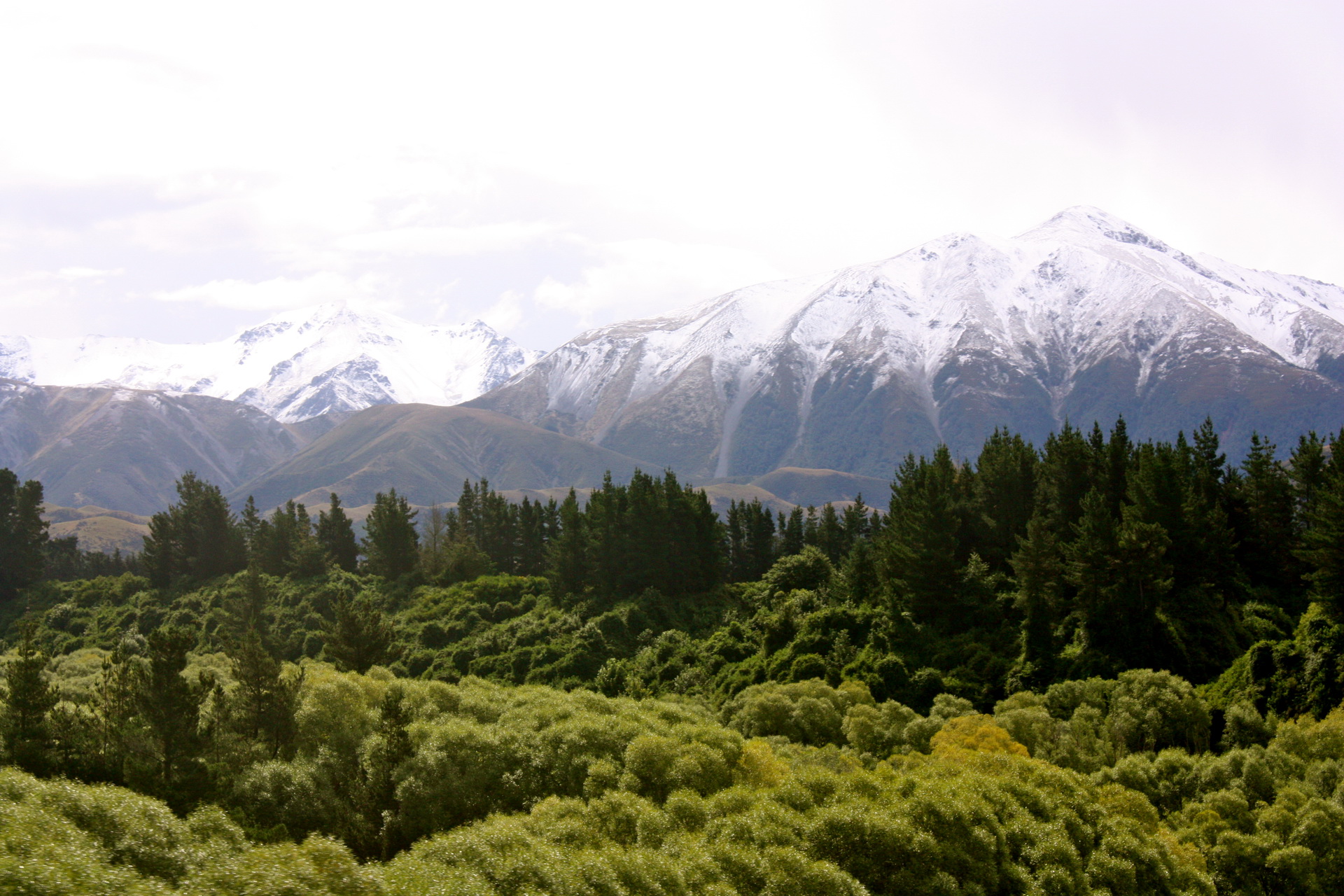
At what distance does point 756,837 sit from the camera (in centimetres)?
3975

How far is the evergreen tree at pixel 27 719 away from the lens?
51.3 metres

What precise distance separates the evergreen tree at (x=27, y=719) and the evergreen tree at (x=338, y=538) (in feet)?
366

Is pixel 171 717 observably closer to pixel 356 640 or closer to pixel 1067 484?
pixel 356 640

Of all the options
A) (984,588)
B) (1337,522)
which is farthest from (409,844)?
(1337,522)

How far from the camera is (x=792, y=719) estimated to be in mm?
69375

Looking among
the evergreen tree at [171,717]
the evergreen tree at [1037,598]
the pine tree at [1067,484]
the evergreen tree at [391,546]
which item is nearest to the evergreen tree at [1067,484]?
the pine tree at [1067,484]

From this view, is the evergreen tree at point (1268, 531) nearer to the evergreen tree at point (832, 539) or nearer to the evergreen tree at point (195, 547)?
the evergreen tree at point (832, 539)

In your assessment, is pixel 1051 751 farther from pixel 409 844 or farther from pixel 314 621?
pixel 314 621

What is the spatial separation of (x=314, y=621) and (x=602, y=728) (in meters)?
90.4

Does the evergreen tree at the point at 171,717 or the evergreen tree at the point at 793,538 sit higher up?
the evergreen tree at the point at 793,538

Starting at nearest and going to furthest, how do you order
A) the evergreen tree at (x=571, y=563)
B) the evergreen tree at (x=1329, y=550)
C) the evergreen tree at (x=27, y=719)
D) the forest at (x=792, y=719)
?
1. the forest at (x=792, y=719)
2. the evergreen tree at (x=27, y=719)
3. the evergreen tree at (x=1329, y=550)
4. the evergreen tree at (x=571, y=563)

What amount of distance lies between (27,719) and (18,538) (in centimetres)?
12221

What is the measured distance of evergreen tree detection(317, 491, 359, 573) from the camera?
164250mm

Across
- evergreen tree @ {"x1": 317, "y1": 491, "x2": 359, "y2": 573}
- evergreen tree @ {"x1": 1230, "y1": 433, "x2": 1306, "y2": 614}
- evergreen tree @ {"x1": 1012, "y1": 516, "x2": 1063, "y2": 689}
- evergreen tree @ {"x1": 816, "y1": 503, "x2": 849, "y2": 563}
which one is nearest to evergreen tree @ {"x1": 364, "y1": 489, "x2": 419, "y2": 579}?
evergreen tree @ {"x1": 317, "y1": 491, "x2": 359, "y2": 573}
